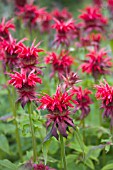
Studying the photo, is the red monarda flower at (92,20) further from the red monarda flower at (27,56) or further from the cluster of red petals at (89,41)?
the red monarda flower at (27,56)

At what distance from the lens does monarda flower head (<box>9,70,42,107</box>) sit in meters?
2.20

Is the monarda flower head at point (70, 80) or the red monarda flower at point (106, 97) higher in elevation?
the monarda flower head at point (70, 80)

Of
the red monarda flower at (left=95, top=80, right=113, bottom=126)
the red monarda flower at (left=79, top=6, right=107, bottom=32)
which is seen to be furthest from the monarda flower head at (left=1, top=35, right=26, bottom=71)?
the red monarda flower at (left=79, top=6, right=107, bottom=32)

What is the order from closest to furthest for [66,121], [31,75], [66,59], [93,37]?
[66,121] < [31,75] < [66,59] < [93,37]

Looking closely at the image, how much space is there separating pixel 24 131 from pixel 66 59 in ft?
2.22

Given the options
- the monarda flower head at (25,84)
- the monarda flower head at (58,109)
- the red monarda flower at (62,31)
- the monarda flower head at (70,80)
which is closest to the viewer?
the monarda flower head at (58,109)

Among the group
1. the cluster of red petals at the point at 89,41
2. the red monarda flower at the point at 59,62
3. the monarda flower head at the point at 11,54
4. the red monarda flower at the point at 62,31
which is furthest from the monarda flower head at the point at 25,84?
the cluster of red petals at the point at 89,41

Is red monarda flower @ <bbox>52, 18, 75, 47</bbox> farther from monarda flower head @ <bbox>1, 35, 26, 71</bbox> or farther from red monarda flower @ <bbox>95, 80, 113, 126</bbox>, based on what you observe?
red monarda flower @ <bbox>95, 80, 113, 126</bbox>

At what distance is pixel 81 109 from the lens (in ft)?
8.59

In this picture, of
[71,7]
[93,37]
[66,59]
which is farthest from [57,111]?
[71,7]

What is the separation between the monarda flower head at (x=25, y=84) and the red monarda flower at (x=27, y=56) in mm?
171

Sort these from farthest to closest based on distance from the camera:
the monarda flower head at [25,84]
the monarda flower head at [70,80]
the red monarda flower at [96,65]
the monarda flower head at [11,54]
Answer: the red monarda flower at [96,65] → the monarda flower head at [11,54] → the monarda flower head at [70,80] → the monarda flower head at [25,84]

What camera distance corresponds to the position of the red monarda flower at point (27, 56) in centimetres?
240

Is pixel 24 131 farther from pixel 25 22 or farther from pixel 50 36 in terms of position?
pixel 50 36
